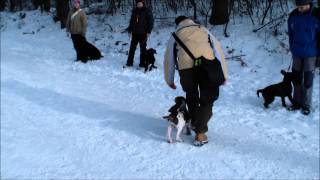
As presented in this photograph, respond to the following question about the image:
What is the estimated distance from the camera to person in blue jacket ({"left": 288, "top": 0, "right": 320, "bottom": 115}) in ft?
23.8

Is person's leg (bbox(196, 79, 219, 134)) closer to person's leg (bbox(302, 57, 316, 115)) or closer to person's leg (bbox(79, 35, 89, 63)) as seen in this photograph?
person's leg (bbox(302, 57, 316, 115))

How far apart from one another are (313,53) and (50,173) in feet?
14.8

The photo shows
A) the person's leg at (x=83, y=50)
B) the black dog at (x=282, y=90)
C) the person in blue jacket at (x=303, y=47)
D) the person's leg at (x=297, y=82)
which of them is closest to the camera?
the person in blue jacket at (x=303, y=47)

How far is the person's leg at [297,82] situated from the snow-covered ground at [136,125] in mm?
214

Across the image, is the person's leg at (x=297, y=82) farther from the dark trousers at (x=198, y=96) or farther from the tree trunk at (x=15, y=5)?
the tree trunk at (x=15, y=5)

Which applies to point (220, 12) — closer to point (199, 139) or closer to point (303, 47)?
point (303, 47)

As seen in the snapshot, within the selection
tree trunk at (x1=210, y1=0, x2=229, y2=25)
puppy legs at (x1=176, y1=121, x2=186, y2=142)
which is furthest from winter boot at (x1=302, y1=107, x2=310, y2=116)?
tree trunk at (x1=210, y1=0, x2=229, y2=25)

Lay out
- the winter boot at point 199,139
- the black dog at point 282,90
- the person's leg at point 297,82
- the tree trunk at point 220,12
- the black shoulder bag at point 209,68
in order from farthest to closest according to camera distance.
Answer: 1. the tree trunk at point 220,12
2. the black dog at point 282,90
3. the person's leg at point 297,82
4. the winter boot at point 199,139
5. the black shoulder bag at point 209,68

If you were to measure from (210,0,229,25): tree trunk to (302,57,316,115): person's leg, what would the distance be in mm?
5705

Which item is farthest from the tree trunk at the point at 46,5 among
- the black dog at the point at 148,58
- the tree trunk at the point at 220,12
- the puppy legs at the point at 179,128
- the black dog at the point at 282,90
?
the puppy legs at the point at 179,128

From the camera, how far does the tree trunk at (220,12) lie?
43.2 feet

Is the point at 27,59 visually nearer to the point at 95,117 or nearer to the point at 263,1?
the point at 95,117

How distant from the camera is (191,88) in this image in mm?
6473

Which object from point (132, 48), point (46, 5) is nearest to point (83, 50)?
point (132, 48)
